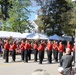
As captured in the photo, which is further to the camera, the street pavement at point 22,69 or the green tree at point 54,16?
the green tree at point 54,16

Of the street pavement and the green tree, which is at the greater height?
the green tree

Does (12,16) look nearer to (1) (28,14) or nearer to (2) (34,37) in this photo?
(1) (28,14)

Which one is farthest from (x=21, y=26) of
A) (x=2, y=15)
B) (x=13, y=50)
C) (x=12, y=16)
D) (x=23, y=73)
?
(x=23, y=73)

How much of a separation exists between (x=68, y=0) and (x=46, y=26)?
19.9ft

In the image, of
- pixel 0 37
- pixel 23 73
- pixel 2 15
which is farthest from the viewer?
pixel 2 15

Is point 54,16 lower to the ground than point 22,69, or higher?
higher

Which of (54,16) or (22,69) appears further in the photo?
(54,16)

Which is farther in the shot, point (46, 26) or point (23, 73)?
point (46, 26)

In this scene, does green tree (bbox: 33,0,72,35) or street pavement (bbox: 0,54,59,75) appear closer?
street pavement (bbox: 0,54,59,75)

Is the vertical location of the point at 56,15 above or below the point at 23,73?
above

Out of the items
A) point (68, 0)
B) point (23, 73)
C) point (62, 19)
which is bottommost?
point (23, 73)

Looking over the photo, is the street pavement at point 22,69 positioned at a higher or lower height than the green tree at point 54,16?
lower

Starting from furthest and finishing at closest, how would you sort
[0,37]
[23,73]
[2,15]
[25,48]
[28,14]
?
[2,15], [28,14], [0,37], [25,48], [23,73]

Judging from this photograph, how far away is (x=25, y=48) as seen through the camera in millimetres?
24688
